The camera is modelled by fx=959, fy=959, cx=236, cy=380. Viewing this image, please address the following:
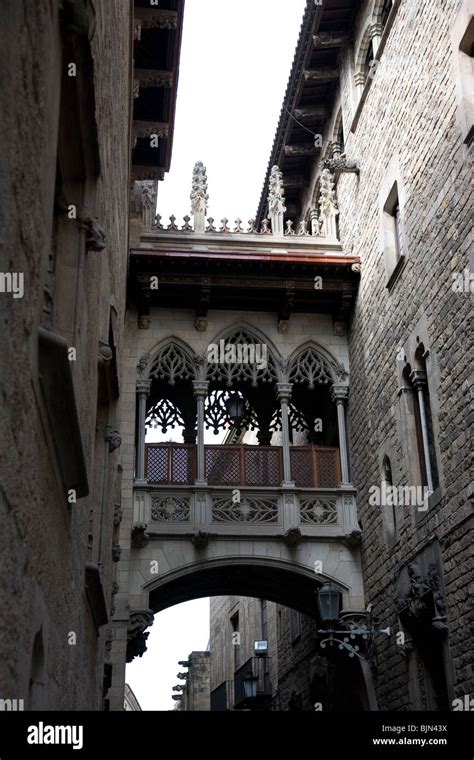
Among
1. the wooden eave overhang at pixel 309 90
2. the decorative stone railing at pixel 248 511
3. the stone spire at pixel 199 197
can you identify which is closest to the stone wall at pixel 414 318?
the decorative stone railing at pixel 248 511

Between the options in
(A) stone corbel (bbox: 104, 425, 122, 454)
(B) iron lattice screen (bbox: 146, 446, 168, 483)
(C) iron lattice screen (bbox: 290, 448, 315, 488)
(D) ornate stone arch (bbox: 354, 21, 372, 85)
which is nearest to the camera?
(A) stone corbel (bbox: 104, 425, 122, 454)

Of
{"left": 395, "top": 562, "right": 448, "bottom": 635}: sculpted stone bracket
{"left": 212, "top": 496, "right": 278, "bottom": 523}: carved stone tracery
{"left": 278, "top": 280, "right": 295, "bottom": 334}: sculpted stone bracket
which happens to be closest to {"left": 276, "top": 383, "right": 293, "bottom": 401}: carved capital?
{"left": 278, "top": 280, "right": 295, "bottom": 334}: sculpted stone bracket

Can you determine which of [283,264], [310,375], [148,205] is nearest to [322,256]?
[283,264]

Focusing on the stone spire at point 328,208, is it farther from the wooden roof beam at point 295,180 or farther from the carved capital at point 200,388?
the wooden roof beam at point 295,180

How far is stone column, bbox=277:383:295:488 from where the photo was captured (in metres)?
14.8

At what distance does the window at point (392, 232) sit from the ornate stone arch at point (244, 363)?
2.81m

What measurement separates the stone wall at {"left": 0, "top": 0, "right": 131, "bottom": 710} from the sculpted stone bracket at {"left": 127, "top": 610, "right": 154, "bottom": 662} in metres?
5.57

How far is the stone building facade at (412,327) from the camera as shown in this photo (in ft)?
34.7

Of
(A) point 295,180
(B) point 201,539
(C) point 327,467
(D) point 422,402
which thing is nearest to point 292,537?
(B) point 201,539

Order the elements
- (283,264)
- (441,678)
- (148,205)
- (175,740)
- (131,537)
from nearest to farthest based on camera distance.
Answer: (175,740)
(441,678)
(131,537)
(283,264)
(148,205)

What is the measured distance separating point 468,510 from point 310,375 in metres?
5.96

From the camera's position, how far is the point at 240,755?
458cm

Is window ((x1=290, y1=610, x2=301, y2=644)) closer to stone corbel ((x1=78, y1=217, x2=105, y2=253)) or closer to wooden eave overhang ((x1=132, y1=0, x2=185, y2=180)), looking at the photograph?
wooden eave overhang ((x1=132, y1=0, x2=185, y2=180))

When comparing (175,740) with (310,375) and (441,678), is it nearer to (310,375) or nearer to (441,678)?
(441,678)
